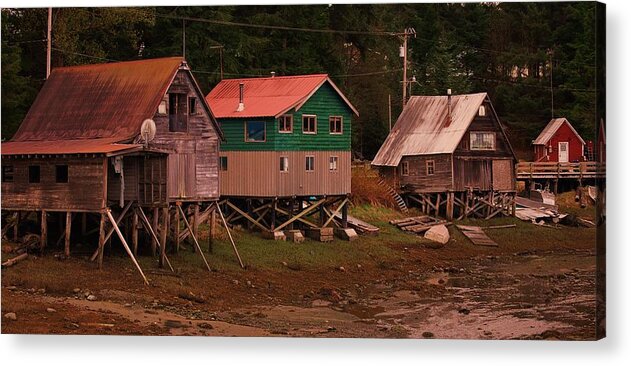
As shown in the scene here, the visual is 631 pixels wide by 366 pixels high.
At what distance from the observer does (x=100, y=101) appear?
37.1 meters

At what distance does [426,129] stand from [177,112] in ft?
43.7

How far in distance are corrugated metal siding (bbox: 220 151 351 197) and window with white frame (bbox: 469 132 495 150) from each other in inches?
219

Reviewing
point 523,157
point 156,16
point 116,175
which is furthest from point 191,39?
point 523,157

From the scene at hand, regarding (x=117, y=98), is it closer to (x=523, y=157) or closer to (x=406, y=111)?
(x=406, y=111)

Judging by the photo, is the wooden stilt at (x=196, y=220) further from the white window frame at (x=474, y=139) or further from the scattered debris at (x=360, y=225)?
the white window frame at (x=474, y=139)

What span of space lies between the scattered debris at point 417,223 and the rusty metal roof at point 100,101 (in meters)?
11.1

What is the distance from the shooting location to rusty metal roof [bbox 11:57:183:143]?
3678 cm

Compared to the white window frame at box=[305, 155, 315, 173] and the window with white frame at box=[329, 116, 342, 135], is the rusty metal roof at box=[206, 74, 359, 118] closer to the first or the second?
the window with white frame at box=[329, 116, 342, 135]

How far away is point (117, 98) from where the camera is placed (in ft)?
121

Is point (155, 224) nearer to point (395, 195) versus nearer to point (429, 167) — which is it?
point (395, 195)

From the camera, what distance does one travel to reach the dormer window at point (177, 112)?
3794 centimetres

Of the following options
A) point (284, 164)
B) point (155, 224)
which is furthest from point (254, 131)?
point (155, 224)

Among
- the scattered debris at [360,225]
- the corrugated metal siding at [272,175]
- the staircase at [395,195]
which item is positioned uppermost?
the corrugated metal siding at [272,175]

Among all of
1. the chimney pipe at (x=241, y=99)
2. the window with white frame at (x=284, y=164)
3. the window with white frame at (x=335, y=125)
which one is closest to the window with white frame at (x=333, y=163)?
the window with white frame at (x=335, y=125)
